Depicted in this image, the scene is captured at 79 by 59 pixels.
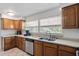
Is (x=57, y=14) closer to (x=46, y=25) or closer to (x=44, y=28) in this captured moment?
(x=46, y=25)

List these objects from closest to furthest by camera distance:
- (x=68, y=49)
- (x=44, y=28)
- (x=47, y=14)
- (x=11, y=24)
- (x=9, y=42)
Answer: (x=68, y=49) → (x=47, y=14) → (x=44, y=28) → (x=9, y=42) → (x=11, y=24)

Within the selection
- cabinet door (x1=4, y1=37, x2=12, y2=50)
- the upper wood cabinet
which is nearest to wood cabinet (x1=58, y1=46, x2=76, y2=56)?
the upper wood cabinet

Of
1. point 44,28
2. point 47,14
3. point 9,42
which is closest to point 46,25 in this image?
point 44,28

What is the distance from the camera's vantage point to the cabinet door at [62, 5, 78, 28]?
98.5 inches

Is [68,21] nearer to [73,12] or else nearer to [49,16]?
[73,12]

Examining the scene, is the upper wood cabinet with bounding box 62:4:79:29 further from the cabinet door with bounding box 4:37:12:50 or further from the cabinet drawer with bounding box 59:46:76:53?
the cabinet door with bounding box 4:37:12:50

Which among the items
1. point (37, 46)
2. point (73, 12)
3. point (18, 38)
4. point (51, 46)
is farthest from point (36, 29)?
point (73, 12)

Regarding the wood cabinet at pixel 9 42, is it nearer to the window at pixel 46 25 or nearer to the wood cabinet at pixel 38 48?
the window at pixel 46 25

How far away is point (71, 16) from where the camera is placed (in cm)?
259

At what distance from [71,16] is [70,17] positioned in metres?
0.04

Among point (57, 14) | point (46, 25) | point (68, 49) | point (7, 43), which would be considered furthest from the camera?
point (7, 43)

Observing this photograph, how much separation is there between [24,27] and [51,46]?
143 inches

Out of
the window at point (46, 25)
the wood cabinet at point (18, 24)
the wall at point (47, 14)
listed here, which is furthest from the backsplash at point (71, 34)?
the wood cabinet at point (18, 24)

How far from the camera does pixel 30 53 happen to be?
406cm
